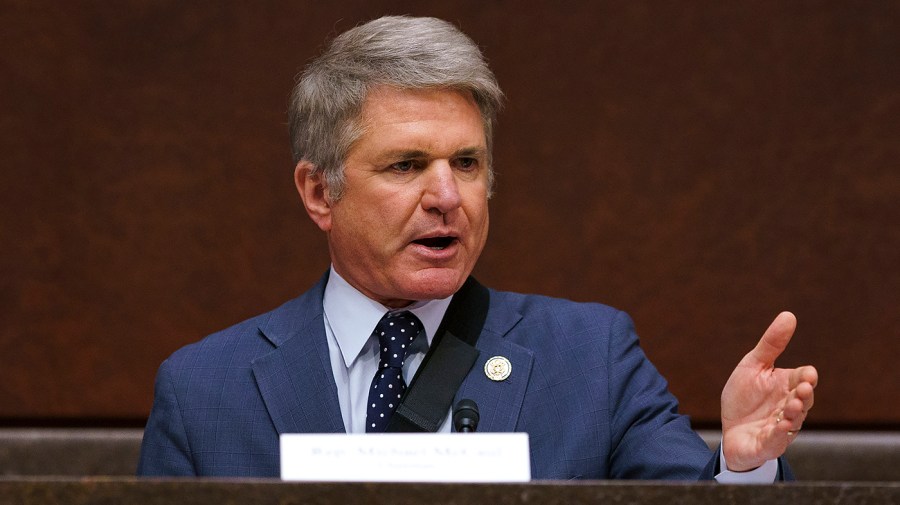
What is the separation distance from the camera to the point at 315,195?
209cm

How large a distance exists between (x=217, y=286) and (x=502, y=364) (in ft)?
3.22

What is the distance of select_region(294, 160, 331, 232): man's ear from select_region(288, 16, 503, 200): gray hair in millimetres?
21

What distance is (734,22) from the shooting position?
263cm

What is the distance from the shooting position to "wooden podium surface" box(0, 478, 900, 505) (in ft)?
3.77

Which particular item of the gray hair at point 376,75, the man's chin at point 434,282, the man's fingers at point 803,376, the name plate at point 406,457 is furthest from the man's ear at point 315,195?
the man's fingers at point 803,376

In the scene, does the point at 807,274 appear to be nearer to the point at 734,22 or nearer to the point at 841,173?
the point at 841,173

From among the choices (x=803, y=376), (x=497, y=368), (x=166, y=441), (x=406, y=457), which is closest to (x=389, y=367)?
(x=497, y=368)

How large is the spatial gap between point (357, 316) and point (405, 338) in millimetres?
100

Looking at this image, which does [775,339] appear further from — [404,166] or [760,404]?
[404,166]

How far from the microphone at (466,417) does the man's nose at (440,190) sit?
336 millimetres

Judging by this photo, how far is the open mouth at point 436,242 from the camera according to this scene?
1.93 meters

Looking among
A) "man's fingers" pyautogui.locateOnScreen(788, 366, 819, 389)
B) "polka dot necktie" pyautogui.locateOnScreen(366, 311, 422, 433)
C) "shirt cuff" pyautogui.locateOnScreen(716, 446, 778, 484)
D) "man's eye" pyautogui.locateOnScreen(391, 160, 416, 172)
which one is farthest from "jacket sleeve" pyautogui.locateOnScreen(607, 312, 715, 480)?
"man's eye" pyautogui.locateOnScreen(391, 160, 416, 172)

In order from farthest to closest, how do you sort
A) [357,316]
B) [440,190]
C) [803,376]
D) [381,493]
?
[357,316] → [440,190] → [803,376] → [381,493]

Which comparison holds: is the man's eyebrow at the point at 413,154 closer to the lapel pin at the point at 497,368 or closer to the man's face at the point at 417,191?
the man's face at the point at 417,191
